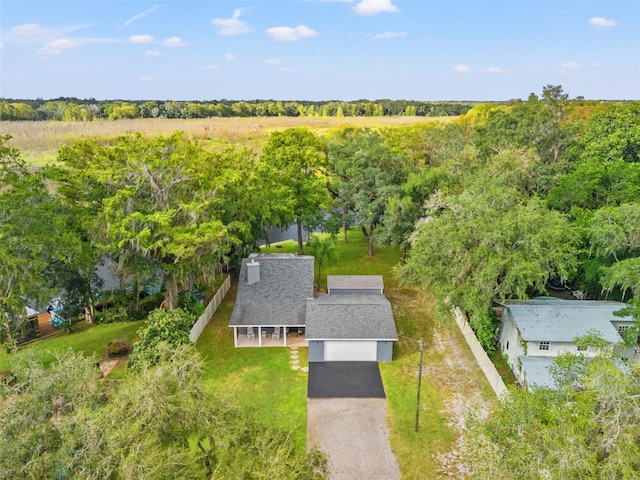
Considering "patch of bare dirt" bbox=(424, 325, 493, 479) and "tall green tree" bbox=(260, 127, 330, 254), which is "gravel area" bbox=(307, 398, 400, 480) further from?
"tall green tree" bbox=(260, 127, 330, 254)

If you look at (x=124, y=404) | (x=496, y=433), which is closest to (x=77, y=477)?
(x=124, y=404)

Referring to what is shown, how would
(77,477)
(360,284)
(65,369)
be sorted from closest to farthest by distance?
1. (77,477)
2. (65,369)
3. (360,284)

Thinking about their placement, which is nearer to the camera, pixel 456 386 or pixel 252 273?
pixel 456 386

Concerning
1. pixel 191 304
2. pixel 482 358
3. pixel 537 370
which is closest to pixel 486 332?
pixel 482 358

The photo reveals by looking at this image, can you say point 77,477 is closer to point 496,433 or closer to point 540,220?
point 496,433

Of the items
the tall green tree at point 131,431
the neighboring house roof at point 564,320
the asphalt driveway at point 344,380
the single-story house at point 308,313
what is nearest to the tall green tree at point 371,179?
the single-story house at point 308,313

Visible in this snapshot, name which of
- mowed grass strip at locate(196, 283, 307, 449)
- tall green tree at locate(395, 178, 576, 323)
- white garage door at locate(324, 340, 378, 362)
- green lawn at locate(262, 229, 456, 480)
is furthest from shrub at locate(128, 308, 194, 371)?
tall green tree at locate(395, 178, 576, 323)

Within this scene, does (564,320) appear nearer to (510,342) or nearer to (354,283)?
(510,342)
